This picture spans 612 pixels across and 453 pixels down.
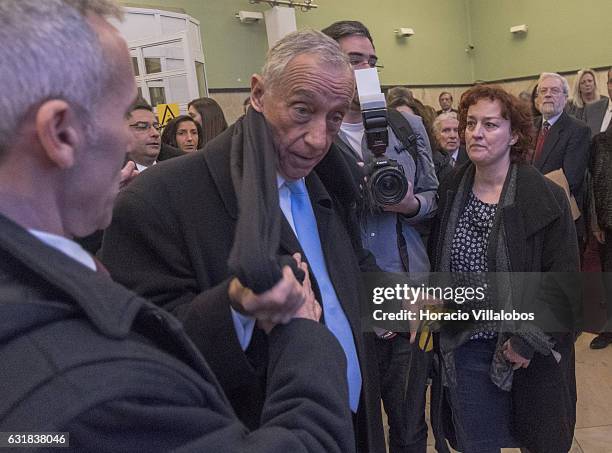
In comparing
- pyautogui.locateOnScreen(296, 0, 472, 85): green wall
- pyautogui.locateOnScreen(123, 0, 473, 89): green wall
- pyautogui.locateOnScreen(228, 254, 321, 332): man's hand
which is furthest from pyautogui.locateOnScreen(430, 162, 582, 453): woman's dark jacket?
pyautogui.locateOnScreen(296, 0, 472, 85): green wall

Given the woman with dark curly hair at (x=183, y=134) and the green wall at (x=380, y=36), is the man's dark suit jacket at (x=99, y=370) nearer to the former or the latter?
the woman with dark curly hair at (x=183, y=134)

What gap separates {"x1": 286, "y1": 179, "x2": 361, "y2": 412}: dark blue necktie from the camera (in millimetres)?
1227

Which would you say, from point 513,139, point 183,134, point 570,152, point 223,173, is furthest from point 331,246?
point 570,152

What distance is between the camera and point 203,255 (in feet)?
3.59

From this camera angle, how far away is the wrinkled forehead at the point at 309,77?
118cm

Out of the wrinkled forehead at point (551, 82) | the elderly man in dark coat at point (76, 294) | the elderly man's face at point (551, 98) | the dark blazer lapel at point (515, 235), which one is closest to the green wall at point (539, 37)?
the wrinkled forehead at point (551, 82)

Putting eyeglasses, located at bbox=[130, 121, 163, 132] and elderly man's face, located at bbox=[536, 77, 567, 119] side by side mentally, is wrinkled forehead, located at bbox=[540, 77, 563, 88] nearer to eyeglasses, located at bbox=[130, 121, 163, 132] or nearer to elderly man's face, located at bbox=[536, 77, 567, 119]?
elderly man's face, located at bbox=[536, 77, 567, 119]

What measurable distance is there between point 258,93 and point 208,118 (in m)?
2.86

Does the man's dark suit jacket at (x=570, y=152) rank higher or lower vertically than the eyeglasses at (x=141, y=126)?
lower

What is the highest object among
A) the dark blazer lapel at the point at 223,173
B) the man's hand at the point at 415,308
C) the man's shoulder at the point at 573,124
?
the dark blazer lapel at the point at 223,173

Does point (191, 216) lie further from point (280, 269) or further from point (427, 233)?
point (427, 233)

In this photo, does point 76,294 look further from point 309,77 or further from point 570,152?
point 570,152

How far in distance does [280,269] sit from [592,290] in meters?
3.27

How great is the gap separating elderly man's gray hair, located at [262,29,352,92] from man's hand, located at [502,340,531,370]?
46.3 inches
